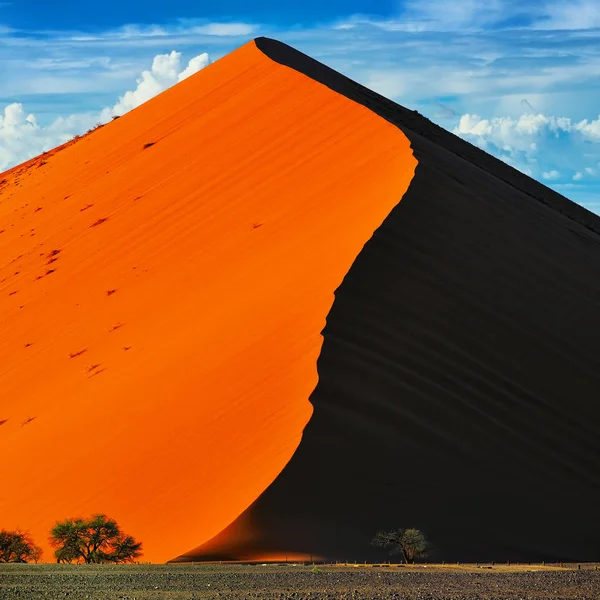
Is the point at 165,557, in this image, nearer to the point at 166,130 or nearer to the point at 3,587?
the point at 3,587

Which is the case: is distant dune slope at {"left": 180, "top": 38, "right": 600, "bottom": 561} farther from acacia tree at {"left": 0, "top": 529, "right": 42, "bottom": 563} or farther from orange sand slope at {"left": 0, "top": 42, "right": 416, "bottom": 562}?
acacia tree at {"left": 0, "top": 529, "right": 42, "bottom": 563}

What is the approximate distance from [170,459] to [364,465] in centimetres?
246

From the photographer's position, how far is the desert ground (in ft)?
33.2

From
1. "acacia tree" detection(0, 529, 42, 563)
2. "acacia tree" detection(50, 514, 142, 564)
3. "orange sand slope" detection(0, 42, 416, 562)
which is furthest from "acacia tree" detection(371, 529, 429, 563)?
"acacia tree" detection(0, 529, 42, 563)

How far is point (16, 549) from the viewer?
1470 centimetres

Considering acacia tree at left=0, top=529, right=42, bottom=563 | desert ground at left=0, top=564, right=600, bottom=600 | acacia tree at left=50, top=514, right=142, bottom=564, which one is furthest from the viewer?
acacia tree at left=0, top=529, right=42, bottom=563

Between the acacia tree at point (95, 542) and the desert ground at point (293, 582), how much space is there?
627 mm

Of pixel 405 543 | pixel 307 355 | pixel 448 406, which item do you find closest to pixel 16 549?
pixel 307 355

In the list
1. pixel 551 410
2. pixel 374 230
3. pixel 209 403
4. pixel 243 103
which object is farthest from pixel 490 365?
pixel 243 103

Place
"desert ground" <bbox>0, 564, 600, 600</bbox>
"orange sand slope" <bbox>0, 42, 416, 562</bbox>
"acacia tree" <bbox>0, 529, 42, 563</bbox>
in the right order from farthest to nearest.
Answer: "orange sand slope" <bbox>0, 42, 416, 562</bbox> → "acacia tree" <bbox>0, 529, 42, 563</bbox> → "desert ground" <bbox>0, 564, 600, 600</bbox>

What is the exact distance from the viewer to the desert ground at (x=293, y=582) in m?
10.1

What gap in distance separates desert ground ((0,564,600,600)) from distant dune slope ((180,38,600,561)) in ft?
3.62

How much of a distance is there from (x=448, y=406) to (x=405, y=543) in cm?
324

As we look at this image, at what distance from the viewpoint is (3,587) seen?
427 inches
